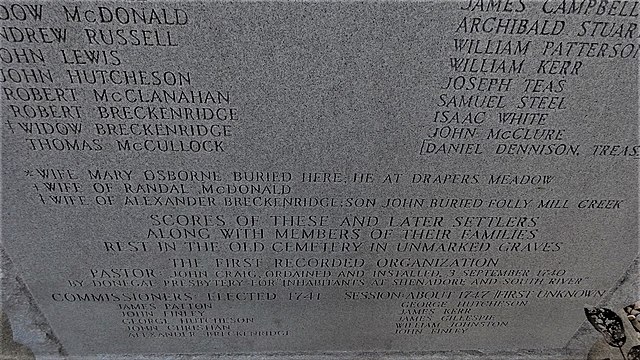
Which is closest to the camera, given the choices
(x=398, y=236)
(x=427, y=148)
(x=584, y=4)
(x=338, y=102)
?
(x=584, y=4)

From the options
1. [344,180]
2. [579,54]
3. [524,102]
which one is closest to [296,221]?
[344,180]

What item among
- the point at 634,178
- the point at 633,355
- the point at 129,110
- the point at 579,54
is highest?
the point at 579,54

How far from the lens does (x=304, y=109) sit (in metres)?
2.05

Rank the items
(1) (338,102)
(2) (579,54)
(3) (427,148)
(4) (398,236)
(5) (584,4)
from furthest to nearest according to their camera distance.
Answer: (4) (398,236)
(3) (427,148)
(1) (338,102)
(2) (579,54)
(5) (584,4)

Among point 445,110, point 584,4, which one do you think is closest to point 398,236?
point 445,110

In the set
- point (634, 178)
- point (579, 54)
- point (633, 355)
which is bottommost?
point (633, 355)

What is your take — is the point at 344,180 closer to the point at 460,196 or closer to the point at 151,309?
the point at 460,196

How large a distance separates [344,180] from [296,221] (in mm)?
359

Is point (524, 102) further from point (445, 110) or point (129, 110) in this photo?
Answer: point (129, 110)

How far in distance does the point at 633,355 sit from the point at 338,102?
199cm

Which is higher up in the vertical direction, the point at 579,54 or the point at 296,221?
the point at 579,54

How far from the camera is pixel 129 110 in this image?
6.56ft

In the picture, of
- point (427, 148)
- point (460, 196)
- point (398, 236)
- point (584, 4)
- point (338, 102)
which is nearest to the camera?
point (584, 4)

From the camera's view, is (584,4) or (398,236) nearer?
(584,4)
